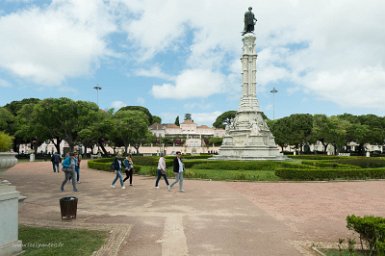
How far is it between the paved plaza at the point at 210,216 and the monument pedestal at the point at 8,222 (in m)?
1.99

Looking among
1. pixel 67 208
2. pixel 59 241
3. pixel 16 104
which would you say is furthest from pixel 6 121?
pixel 59 241

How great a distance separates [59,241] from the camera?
26.7 ft

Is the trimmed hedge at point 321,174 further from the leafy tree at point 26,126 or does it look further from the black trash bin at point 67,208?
the leafy tree at point 26,126

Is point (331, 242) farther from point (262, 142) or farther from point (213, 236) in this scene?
point (262, 142)

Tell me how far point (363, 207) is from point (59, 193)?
13.8m

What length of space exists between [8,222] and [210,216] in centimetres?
620

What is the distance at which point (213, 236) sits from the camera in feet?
29.1

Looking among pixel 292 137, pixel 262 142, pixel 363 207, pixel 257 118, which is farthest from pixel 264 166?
pixel 292 137

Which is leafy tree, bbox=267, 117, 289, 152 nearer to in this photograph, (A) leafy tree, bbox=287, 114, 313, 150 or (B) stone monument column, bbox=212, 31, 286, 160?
(A) leafy tree, bbox=287, 114, 313, 150

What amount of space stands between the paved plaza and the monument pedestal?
199 centimetres

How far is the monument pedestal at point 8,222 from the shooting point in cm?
723

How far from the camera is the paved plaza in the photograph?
8.15 m

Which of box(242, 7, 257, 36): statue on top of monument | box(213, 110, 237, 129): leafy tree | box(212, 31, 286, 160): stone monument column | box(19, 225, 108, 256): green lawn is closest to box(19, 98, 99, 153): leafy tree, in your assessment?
box(212, 31, 286, 160): stone monument column

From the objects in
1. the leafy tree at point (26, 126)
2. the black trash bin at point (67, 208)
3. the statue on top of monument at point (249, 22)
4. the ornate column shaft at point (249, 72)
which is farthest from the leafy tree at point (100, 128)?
the black trash bin at point (67, 208)
